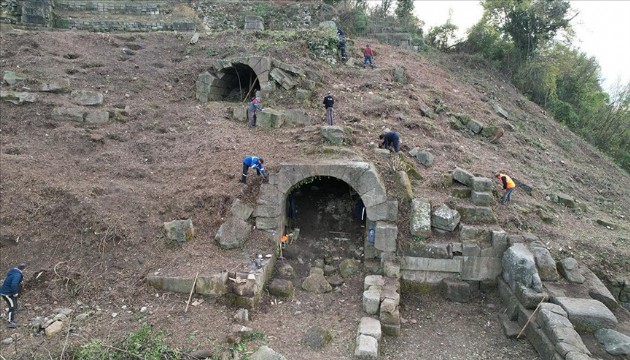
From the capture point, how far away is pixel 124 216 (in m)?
9.62

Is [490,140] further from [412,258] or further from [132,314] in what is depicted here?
[132,314]

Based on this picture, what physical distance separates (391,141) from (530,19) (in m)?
14.8

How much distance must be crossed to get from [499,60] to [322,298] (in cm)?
1870

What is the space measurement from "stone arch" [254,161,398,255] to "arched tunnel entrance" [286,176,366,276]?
59 cm

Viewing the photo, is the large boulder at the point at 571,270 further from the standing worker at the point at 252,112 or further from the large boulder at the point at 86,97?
the large boulder at the point at 86,97

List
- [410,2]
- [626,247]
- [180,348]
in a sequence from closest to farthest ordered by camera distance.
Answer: [180,348]
[626,247]
[410,2]

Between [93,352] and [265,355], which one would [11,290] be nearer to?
[93,352]

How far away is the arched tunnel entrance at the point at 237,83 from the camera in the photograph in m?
15.9

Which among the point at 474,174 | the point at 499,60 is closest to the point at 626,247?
the point at 474,174

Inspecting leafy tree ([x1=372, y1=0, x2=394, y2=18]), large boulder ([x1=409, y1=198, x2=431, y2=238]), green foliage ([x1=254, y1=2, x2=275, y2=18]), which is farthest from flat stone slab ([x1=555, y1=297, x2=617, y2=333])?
leafy tree ([x1=372, y1=0, x2=394, y2=18])

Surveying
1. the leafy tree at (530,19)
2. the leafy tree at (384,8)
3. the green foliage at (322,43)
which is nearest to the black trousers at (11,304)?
the green foliage at (322,43)

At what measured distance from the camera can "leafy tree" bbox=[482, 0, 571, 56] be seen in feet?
69.3

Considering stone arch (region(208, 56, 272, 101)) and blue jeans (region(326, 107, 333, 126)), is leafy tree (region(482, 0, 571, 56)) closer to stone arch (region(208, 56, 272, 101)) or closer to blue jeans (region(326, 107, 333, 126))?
stone arch (region(208, 56, 272, 101))

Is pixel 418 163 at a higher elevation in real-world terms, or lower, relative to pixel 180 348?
higher
